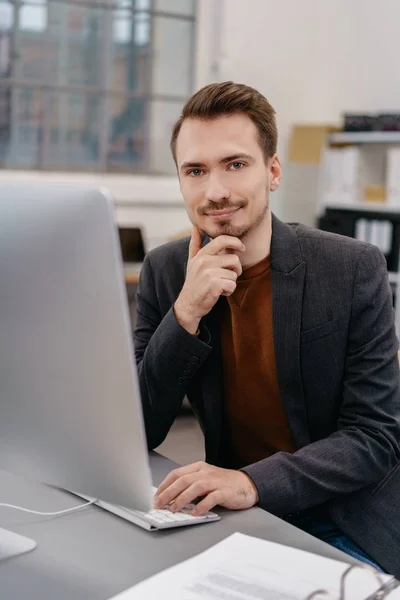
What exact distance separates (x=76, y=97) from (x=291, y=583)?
388 centimetres

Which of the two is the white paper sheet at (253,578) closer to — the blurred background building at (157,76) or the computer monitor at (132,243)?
the computer monitor at (132,243)

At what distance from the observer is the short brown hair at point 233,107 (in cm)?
157

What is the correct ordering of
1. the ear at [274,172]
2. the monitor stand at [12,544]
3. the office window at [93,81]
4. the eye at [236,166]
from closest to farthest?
the monitor stand at [12,544] → the eye at [236,166] → the ear at [274,172] → the office window at [93,81]

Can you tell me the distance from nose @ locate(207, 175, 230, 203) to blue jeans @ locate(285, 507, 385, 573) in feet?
1.93

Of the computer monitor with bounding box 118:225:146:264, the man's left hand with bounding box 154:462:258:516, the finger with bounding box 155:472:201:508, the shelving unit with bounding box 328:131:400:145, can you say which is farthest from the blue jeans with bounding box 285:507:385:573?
the shelving unit with bounding box 328:131:400:145

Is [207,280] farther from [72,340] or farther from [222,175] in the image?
[72,340]

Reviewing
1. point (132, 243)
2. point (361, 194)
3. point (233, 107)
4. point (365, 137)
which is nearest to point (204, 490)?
point (233, 107)

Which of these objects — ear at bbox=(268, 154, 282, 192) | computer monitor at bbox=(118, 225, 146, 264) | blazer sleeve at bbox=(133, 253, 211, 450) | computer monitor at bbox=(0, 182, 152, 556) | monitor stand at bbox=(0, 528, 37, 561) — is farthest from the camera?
computer monitor at bbox=(118, 225, 146, 264)

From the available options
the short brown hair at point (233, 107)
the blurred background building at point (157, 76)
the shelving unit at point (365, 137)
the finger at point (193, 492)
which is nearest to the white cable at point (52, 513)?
the finger at point (193, 492)

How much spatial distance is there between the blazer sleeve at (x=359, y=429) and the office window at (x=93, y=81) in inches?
124

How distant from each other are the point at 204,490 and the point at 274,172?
77 centimetres

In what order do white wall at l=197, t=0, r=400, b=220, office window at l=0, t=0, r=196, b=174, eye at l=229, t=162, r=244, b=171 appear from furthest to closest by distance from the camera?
white wall at l=197, t=0, r=400, b=220, office window at l=0, t=0, r=196, b=174, eye at l=229, t=162, r=244, b=171

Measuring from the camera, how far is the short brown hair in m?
1.57

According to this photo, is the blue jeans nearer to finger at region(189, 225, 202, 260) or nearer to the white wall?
finger at region(189, 225, 202, 260)
